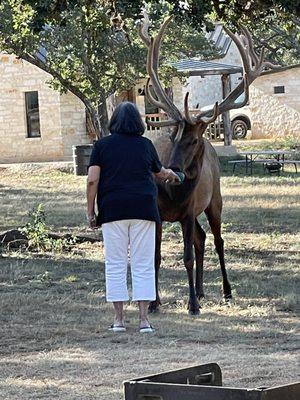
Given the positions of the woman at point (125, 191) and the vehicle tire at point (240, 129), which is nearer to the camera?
the woman at point (125, 191)

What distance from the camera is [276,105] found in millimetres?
48906

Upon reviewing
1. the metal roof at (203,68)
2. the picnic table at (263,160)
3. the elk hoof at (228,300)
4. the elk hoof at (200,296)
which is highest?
the metal roof at (203,68)

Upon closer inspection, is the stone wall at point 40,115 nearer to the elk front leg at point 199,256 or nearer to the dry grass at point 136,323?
the dry grass at point 136,323

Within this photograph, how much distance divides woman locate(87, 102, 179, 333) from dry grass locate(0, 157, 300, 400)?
643mm

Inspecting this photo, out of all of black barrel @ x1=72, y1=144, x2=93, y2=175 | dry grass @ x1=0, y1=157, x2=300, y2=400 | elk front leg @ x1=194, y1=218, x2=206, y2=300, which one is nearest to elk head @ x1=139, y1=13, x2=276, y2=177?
elk front leg @ x1=194, y1=218, x2=206, y2=300

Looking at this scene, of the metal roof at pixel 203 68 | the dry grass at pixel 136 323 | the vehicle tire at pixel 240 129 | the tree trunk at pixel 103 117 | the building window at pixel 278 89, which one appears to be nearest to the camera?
the dry grass at pixel 136 323

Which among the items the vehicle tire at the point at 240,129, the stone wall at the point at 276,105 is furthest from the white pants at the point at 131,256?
the vehicle tire at the point at 240,129

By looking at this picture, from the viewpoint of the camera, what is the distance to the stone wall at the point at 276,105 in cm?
4850

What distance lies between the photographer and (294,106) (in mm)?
48906

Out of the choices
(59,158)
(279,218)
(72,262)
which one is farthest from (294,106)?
(72,262)

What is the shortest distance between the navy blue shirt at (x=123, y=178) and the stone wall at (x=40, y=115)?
100 ft

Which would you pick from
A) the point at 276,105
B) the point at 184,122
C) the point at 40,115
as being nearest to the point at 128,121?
the point at 184,122

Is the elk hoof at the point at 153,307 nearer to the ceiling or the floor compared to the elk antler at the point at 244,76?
nearer to the floor

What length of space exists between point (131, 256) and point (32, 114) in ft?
105
